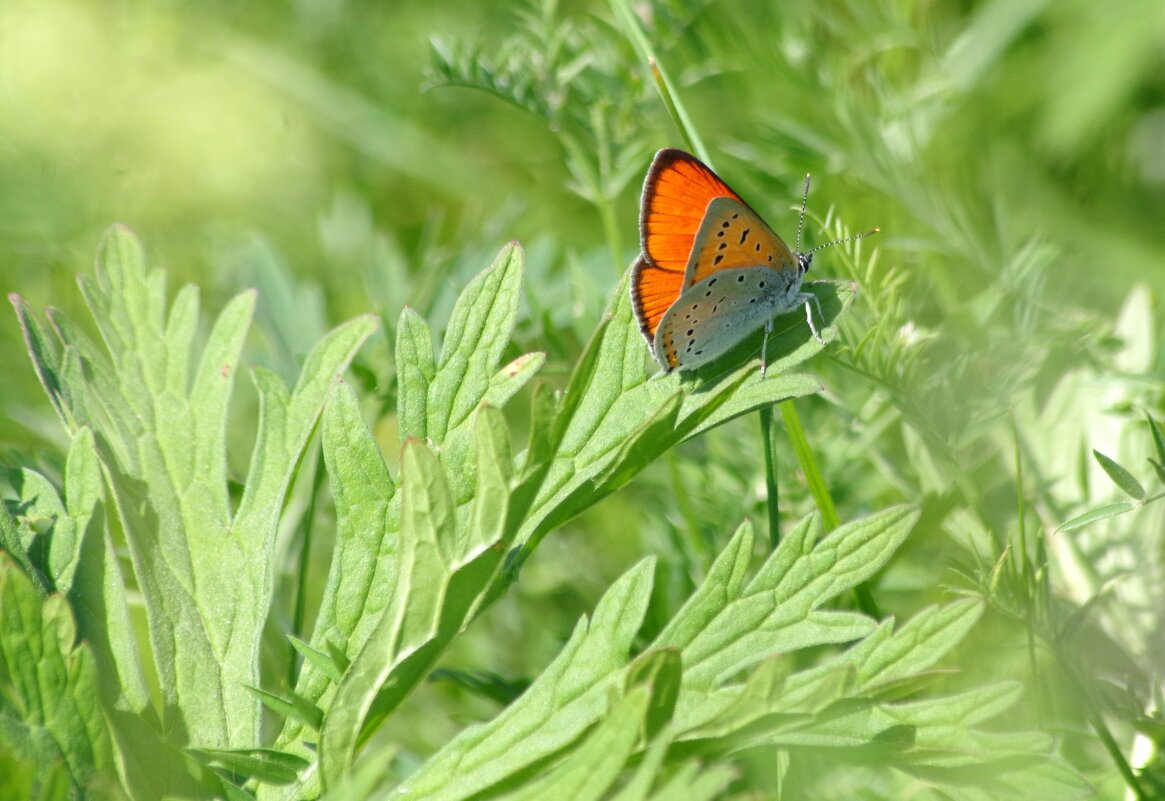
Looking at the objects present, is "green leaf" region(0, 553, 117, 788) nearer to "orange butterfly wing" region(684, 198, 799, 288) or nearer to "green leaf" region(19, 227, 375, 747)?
"green leaf" region(19, 227, 375, 747)

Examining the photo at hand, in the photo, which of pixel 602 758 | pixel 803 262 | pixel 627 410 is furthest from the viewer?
pixel 803 262

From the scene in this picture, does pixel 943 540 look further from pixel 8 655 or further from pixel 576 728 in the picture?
pixel 8 655

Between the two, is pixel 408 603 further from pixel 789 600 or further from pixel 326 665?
pixel 789 600

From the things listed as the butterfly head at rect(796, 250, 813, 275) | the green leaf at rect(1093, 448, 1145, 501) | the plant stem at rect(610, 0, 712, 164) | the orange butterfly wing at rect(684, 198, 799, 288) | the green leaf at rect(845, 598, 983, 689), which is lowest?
the green leaf at rect(845, 598, 983, 689)

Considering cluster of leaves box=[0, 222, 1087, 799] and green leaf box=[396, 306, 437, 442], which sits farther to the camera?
green leaf box=[396, 306, 437, 442]

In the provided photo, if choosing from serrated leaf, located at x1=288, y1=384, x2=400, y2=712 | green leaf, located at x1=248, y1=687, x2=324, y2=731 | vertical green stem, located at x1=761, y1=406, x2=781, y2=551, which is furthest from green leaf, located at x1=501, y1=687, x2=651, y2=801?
vertical green stem, located at x1=761, y1=406, x2=781, y2=551

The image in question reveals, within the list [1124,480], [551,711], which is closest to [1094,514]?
[1124,480]

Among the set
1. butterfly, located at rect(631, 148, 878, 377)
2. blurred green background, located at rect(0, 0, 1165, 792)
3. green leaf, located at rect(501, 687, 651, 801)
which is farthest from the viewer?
blurred green background, located at rect(0, 0, 1165, 792)

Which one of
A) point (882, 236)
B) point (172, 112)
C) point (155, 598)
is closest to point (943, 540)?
point (882, 236)
